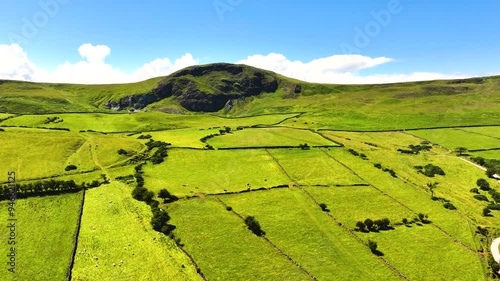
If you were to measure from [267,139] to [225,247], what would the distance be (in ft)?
321

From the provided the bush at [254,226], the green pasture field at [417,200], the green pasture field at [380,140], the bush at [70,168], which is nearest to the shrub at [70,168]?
the bush at [70,168]

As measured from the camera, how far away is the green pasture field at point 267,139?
154 m

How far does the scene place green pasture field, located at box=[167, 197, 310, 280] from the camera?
6200 centimetres

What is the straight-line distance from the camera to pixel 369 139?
617 feet

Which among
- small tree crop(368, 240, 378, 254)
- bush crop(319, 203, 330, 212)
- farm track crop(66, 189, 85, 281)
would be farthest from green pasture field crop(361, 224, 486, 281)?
farm track crop(66, 189, 85, 281)

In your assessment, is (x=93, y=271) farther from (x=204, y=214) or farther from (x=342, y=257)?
(x=342, y=257)

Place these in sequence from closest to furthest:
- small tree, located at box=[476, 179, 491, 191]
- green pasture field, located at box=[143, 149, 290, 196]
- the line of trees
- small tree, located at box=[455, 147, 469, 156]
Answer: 1. the line of trees
2. green pasture field, located at box=[143, 149, 290, 196]
3. small tree, located at box=[476, 179, 491, 191]
4. small tree, located at box=[455, 147, 469, 156]

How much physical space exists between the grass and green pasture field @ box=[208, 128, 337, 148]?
73.2 metres

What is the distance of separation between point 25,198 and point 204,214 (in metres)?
46.5

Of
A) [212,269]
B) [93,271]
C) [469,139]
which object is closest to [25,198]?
[93,271]

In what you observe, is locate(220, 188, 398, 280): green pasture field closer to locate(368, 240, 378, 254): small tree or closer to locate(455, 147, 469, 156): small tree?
locate(368, 240, 378, 254): small tree

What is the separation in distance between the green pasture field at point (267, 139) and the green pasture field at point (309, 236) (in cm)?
5666

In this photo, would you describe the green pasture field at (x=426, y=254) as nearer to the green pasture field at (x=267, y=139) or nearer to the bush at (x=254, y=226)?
the bush at (x=254, y=226)

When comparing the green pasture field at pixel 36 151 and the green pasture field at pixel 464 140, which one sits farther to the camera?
the green pasture field at pixel 464 140
